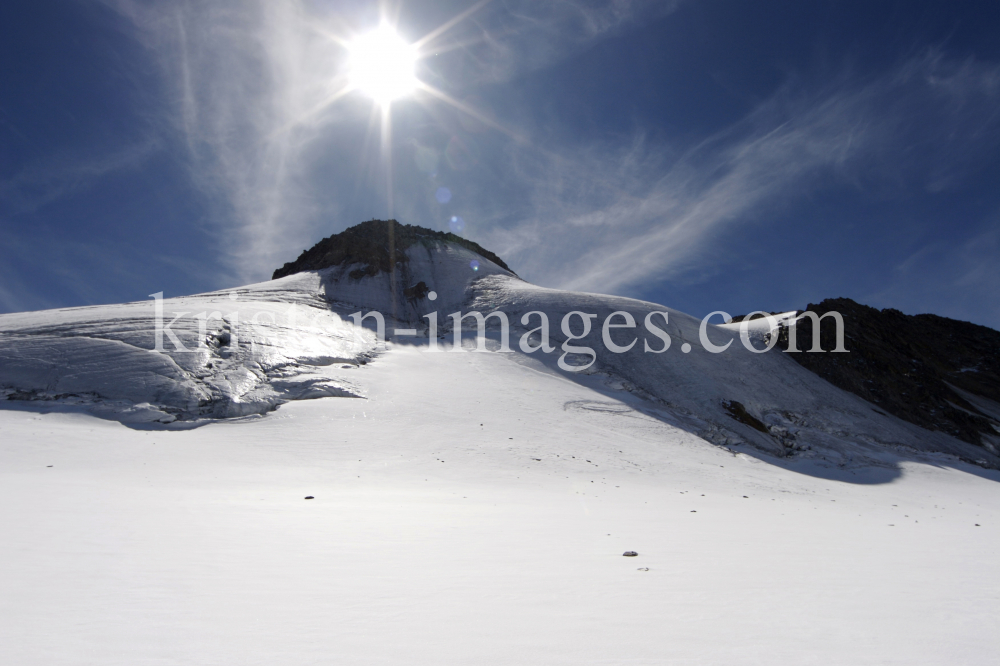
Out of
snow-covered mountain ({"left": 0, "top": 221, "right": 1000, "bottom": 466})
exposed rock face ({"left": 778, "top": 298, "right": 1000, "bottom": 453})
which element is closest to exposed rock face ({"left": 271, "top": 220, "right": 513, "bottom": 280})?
snow-covered mountain ({"left": 0, "top": 221, "right": 1000, "bottom": 466})

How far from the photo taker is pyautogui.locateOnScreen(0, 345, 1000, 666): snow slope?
2311mm

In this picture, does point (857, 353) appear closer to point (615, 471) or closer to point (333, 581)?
point (615, 471)

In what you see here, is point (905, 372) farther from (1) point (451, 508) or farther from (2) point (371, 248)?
(2) point (371, 248)

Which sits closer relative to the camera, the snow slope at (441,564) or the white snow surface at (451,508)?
the snow slope at (441,564)

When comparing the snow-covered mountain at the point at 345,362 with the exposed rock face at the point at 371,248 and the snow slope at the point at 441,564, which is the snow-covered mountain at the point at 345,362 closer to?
the snow slope at the point at 441,564

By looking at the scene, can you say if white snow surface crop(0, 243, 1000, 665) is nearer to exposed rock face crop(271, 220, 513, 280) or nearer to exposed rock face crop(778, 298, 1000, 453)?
exposed rock face crop(778, 298, 1000, 453)

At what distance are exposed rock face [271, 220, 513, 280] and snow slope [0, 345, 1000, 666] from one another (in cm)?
2914

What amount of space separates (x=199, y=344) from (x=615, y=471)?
15.5m

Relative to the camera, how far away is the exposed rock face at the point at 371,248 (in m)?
39.8

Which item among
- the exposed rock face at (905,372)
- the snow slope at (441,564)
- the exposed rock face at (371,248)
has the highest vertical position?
the exposed rock face at (371,248)

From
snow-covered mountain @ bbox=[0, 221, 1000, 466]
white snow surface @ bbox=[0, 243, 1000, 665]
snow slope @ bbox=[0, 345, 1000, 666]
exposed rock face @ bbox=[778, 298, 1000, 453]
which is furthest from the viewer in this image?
exposed rock face @ bbox=[778, 298, 1000, 453]

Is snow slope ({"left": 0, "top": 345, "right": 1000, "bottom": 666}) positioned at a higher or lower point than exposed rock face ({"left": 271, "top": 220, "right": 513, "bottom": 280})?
lower

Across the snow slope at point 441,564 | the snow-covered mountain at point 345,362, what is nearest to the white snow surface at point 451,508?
the snow slope at point 441,564

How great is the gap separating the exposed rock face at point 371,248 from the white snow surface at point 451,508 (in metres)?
15.9
